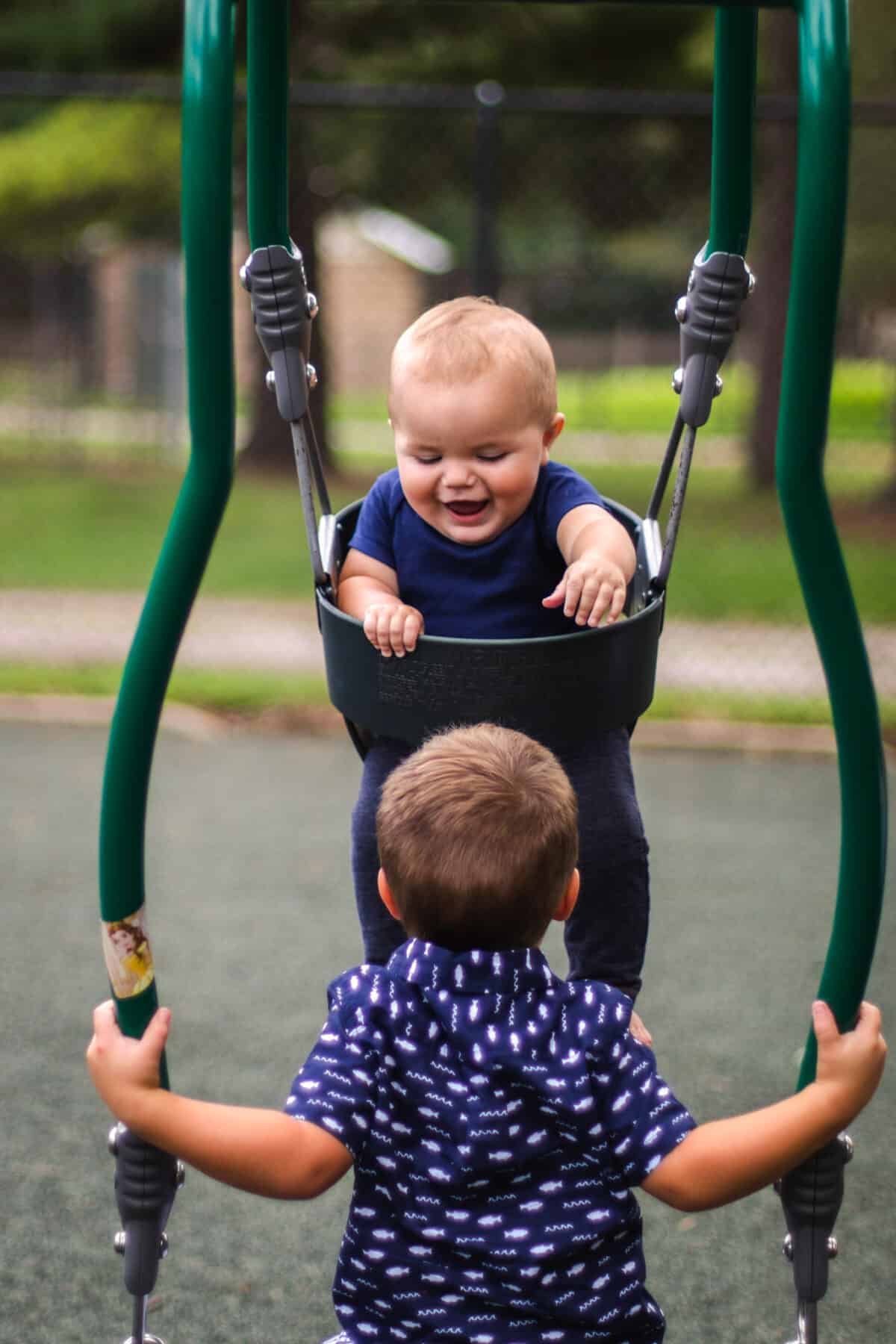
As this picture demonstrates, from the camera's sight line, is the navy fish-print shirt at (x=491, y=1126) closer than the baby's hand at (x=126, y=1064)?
Yes

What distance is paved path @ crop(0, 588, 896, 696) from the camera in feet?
21.0

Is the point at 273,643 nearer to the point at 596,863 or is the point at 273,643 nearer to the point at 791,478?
the point at 596,863

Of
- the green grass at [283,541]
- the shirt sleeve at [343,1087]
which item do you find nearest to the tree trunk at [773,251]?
the green grass at [283,541]

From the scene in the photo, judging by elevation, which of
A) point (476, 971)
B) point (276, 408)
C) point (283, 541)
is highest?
point (476, 971)

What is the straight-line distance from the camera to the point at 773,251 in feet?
33.9

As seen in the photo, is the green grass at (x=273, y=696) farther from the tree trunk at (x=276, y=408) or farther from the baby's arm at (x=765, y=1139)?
the baby's arm at (x=765, y=1139)

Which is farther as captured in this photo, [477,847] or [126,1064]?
[126,1064]

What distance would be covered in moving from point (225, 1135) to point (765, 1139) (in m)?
0.52

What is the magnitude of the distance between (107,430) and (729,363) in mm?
7121

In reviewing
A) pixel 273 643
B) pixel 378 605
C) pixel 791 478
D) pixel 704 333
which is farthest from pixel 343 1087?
pixel 273 643

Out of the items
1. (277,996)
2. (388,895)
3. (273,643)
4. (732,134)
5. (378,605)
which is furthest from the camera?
(273,643)

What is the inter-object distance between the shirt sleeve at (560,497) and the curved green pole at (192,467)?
1.80 feet

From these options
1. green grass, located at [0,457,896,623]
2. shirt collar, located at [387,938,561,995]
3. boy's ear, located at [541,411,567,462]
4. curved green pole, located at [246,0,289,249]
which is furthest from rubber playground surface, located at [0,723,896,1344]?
green grass, located at [0,457,896,623]

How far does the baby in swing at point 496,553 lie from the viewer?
194 centimetres
